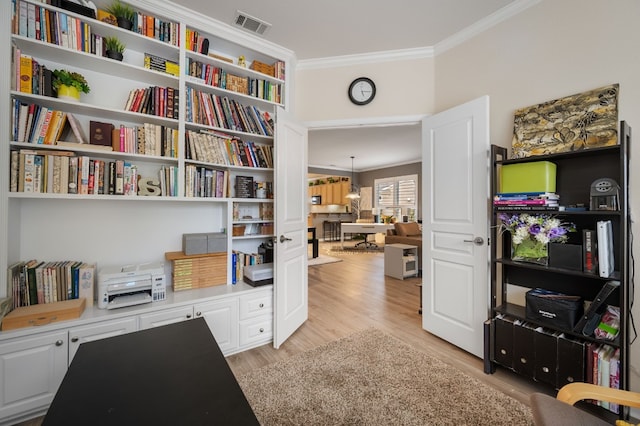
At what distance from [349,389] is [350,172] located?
27.4 ft

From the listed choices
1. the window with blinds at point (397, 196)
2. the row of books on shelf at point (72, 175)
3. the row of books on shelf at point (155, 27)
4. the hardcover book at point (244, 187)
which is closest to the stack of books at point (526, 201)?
the hardcover book at point (244, 187)

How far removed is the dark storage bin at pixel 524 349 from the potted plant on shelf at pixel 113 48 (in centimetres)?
347

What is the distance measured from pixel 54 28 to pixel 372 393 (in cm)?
323

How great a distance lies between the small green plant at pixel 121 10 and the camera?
1.98 meters

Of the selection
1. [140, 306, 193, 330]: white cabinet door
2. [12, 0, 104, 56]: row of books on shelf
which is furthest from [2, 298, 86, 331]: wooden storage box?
[12, 0, 104, 56]: row of books on shelf

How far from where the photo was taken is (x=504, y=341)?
1906 mm

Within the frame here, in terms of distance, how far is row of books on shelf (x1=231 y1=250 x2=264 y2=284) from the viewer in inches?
98.3

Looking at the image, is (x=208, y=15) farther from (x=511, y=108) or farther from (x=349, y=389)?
(x=349, y=389)

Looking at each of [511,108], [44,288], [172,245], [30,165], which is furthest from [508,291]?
[30,165]

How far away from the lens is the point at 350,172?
968 centimetres

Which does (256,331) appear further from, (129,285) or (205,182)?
(205,182)

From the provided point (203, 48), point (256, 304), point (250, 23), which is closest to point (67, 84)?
point (203, 48)

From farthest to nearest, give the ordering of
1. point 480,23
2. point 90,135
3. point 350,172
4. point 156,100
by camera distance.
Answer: point 350,172 < point 480,23 < point 156,100 < point 90,135

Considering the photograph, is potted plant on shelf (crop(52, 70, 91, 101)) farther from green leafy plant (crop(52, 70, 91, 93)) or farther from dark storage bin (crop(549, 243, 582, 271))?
dark storage bin (crop(549, 243, 582, 271))
